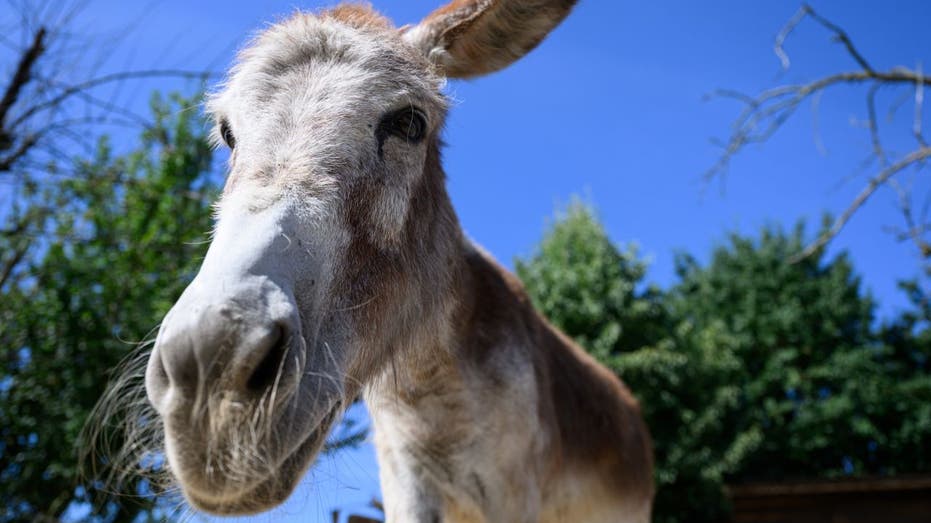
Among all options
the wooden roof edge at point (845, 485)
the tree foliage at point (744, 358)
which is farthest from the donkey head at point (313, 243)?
the wooden roof edge at point (845, 485)

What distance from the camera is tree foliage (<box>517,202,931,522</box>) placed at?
48.5 feet

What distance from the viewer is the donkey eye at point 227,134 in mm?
2646

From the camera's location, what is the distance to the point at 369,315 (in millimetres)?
2191

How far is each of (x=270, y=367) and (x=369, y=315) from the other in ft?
1.94

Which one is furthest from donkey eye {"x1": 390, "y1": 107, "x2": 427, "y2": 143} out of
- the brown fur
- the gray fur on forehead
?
the brown fur

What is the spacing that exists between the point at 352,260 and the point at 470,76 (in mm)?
1543

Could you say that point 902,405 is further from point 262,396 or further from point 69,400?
point 262,396

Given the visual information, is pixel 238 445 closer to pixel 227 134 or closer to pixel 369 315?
pixel 369 315

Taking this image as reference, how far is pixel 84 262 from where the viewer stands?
11.1m

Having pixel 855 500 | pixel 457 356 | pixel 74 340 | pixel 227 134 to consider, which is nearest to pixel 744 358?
pixel 855 500

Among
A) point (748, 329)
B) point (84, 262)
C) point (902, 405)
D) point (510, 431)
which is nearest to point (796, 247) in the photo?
point (748, 329)

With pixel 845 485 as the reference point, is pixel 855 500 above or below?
below

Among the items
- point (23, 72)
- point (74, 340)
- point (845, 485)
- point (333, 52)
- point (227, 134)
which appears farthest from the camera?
point (845, 485)

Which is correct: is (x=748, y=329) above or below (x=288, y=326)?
above
